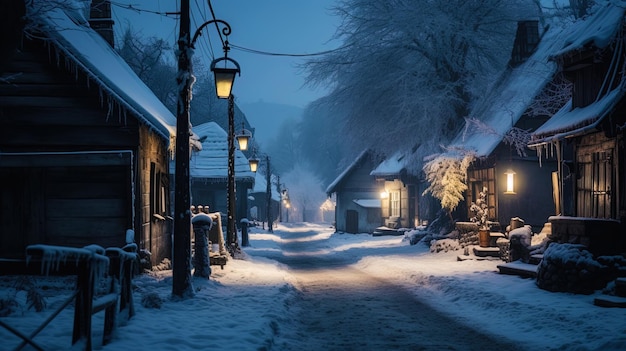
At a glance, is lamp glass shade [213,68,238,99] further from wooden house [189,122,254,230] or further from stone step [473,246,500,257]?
wooden house [189,122,254,230]

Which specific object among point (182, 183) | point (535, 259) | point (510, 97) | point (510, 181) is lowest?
point (535, 259)

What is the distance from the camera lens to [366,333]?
8.29m

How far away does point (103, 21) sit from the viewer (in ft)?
57.7

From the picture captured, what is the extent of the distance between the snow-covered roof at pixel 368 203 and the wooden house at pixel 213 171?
935cm

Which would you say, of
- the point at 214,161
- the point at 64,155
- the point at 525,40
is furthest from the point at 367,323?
the point at 214,161

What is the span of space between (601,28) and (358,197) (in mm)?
29424

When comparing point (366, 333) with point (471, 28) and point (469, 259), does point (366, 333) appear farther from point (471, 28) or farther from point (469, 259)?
point (471, 28)

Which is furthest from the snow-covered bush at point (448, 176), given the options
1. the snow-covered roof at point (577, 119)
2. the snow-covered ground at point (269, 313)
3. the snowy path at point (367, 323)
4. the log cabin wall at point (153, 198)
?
the log cabin wall at point (153, 198)

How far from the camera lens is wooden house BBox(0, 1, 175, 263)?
1203 centimetres

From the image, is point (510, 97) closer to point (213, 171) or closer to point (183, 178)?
point (183, 178)

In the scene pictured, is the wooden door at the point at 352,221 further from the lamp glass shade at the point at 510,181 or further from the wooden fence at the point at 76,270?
the wooden fence at the point at 76,270

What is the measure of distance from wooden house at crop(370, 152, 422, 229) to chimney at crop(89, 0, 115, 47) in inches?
786

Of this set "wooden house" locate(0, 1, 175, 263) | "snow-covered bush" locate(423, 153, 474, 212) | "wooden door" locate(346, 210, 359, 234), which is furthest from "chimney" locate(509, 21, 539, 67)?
"wooden door" locate(346, 210, 359, 234)

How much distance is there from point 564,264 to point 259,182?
134 feet
